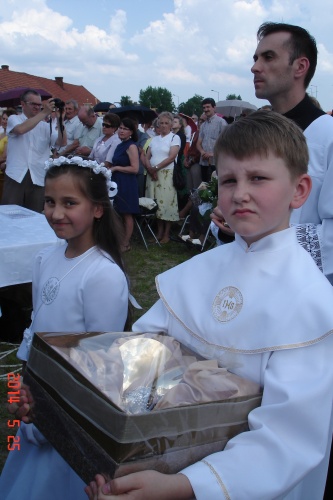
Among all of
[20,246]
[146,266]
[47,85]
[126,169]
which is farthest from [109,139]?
[47,85]

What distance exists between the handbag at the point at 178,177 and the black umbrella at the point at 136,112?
2221 millimetres

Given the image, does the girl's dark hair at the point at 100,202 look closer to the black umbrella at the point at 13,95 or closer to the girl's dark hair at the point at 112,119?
the girl's dark hair at the point at 112,119

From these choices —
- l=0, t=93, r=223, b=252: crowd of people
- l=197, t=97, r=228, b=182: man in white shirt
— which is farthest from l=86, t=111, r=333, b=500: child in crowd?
l=197, t=97, r=228, b=182: man in white shirt

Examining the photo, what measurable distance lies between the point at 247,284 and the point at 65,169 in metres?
1.17

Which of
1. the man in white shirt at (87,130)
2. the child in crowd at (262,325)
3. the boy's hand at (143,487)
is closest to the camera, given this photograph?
the boy's hand at (143,487)

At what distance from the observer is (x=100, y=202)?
2.16 metres

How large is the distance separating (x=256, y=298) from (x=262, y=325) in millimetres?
72

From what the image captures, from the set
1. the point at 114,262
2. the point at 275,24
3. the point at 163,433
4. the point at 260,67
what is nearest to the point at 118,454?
the point at 163,433

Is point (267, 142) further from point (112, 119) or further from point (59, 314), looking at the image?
point (112, 119)

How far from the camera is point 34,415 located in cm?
126

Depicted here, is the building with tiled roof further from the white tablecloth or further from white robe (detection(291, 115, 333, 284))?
white robe (detection(291, 115, 333, 284))

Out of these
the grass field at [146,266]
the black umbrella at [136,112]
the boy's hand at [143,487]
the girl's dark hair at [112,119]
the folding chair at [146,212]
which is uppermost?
the black umbrella at [136,112]

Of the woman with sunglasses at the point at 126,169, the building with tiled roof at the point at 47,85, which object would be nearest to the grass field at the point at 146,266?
the woman with sunglasses at the point at 126,169

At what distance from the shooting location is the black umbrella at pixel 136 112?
31.2 feet
